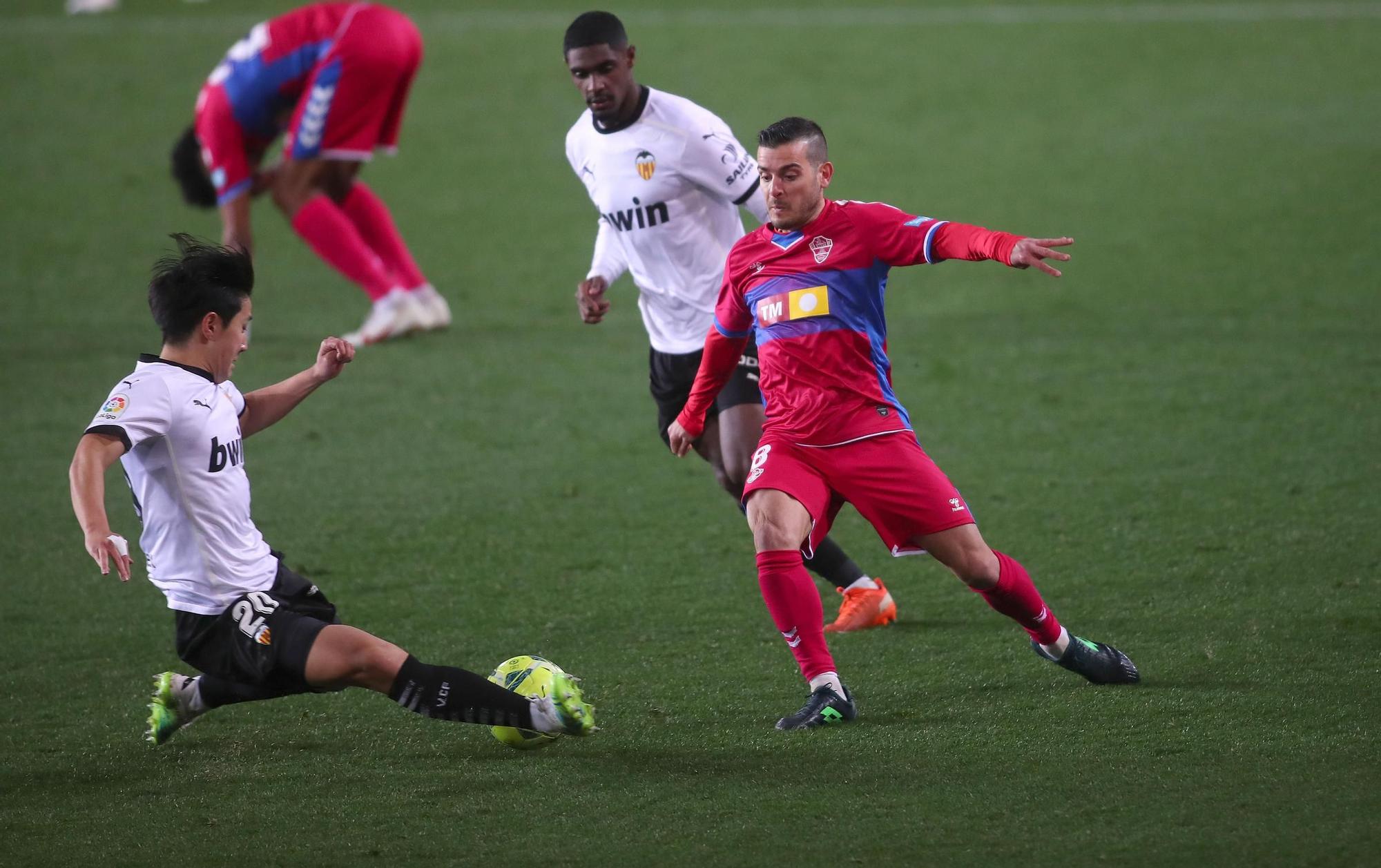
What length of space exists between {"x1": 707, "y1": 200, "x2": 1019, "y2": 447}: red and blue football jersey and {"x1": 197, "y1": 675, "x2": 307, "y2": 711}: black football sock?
1562 millimetres

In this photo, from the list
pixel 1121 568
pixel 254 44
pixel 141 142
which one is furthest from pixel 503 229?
pixel 1121 568

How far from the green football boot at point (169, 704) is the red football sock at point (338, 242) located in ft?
16.8

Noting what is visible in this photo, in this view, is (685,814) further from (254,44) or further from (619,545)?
(254,44)

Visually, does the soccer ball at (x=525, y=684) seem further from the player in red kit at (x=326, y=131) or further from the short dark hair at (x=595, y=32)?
the player in red kit at (x=326, y=131)

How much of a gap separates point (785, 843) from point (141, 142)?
11.6m

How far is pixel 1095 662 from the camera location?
4492 mm

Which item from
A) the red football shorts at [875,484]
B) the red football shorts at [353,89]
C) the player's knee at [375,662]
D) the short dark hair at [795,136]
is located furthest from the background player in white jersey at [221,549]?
the red football shorts at [353,89]

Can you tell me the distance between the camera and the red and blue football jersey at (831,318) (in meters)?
4.38

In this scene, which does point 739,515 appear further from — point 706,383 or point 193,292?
point 193,292

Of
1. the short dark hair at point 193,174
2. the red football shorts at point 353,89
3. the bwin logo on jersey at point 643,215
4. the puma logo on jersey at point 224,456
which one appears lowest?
the puma logo on jersey at point 224,456

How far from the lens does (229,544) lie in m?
4.09

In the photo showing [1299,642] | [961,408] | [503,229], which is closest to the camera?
[1299,642]

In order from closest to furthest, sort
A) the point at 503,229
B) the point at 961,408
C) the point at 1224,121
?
1. the point at 961,408
2. the point at 503,229
3. the point at 1224,121

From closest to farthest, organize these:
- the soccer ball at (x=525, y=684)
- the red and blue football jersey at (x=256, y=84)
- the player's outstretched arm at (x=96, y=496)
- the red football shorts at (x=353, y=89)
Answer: the player's outstretched arm at (x=96, y=496)
the soccer ball at (x=525, y=684)
the red football shorts at (x=353, y=89)
the red and blue football jersey at (x=256, y=84)
